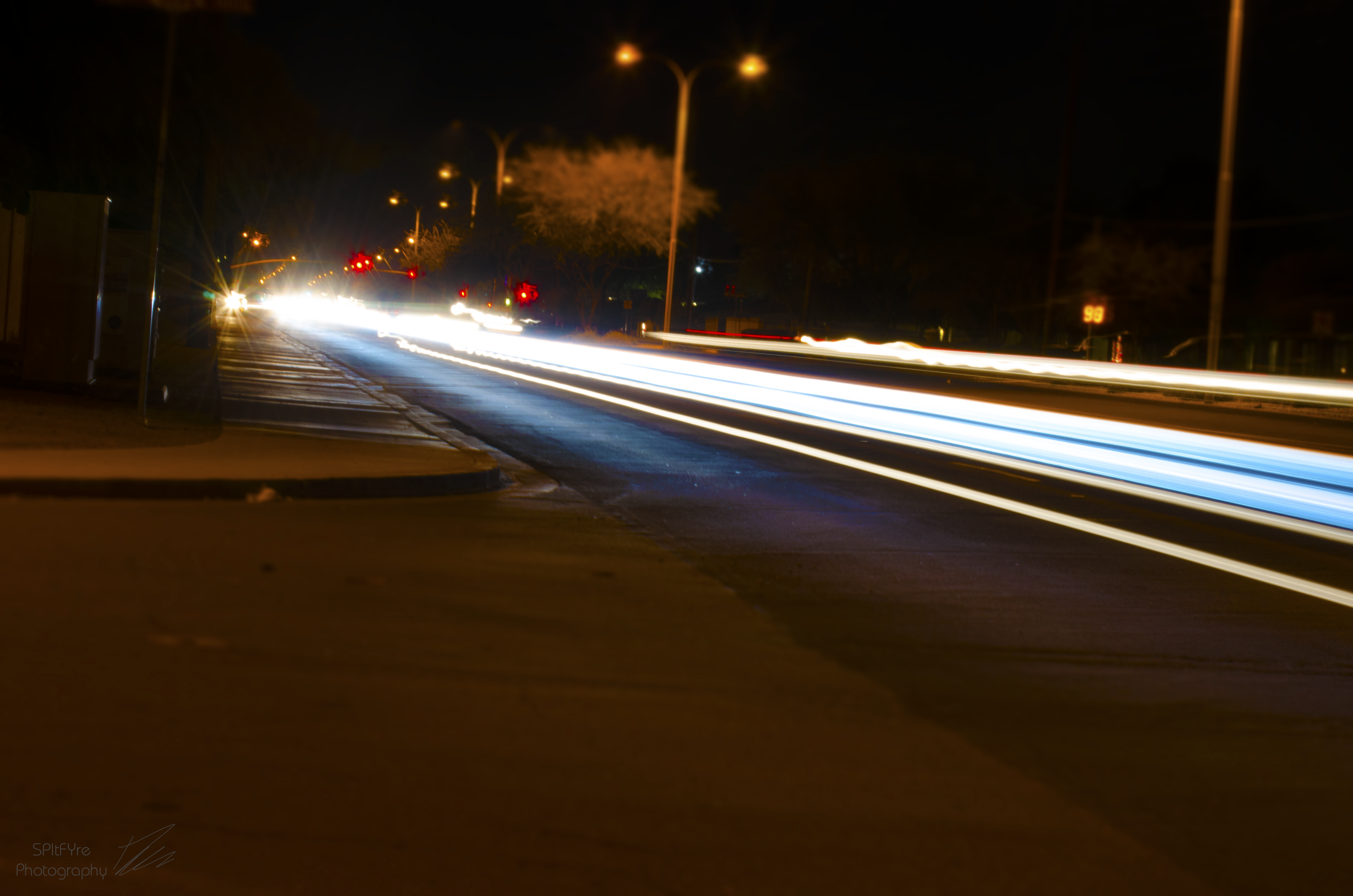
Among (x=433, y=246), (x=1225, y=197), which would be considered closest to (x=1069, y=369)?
(x=1225, y=197)

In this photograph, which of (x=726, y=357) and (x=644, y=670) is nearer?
(x=644, y=670)

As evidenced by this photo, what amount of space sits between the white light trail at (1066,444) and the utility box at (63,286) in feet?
38.0

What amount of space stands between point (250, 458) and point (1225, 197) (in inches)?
1101

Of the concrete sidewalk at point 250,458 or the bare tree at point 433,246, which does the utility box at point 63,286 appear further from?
the bare tree at point 433,246

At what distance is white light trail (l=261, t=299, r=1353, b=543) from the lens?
1171 cm

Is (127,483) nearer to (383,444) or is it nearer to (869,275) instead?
(383,444)

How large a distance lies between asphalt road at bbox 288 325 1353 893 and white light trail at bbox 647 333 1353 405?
1492cm

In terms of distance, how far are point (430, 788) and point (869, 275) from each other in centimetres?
7423

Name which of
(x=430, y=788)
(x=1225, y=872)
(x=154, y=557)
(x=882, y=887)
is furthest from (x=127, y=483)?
(x=1225, y=872)

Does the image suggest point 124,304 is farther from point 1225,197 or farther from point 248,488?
point 1225,197

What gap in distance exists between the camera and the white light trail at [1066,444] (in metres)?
11.7

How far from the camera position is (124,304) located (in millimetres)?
20109

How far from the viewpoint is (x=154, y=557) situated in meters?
8.07

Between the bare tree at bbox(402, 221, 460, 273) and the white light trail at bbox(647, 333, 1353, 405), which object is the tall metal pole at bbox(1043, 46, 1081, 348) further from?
the bare tree at bbox(402, 221, 460, 273)
